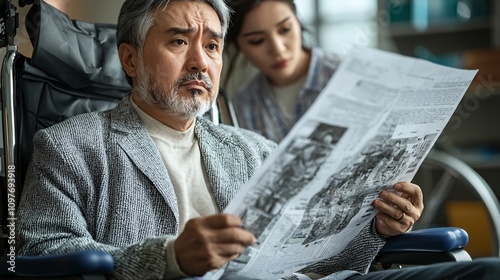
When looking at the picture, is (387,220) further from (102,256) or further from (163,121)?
(102,256)

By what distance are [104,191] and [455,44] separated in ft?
10.4

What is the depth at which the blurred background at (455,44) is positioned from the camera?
3.69 m

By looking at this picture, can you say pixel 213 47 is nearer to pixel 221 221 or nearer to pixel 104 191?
pixel 104 191

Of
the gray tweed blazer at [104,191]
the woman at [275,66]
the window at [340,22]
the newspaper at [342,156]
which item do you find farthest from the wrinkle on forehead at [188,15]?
the window at [340,22]

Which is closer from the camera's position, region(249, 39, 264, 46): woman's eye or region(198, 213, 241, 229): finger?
region(198, 213, 241, 229): finger

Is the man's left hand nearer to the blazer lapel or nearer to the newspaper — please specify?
the newspaper

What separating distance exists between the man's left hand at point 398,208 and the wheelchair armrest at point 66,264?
0.50 meters

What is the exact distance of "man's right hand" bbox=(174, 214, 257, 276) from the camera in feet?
3.29

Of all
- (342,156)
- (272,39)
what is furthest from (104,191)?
(272,39)

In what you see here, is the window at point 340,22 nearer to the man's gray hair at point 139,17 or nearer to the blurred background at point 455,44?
the blurred background at point 455,44

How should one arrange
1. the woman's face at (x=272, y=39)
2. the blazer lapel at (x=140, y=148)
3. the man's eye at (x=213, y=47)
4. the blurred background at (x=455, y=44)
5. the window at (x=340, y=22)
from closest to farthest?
the blazer lapel at (x=140, y=148)
the man's eye at (x=213, y=47)
the woman's face at (x=272, y=39)
the blurred background at (x=455, y=44)
the window at (x=340, y=22)

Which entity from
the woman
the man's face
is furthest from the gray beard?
the woman

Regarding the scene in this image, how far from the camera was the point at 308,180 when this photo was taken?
106 cm

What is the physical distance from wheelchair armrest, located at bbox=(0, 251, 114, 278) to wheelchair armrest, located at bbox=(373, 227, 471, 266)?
1.89 ft
